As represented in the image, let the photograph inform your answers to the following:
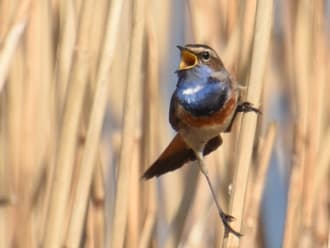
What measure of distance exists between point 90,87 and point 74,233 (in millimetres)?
236

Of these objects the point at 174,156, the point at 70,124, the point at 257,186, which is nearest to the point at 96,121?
the point at 70,124

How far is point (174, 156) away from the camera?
1.15m

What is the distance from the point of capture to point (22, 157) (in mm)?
1261

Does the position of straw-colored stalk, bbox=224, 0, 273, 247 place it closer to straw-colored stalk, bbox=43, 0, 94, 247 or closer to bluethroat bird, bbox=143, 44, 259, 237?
bluethroat bird, bbox=143, 44, 259, 237

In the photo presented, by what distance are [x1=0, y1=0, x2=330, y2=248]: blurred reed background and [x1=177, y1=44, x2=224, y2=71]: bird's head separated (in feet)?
0.20

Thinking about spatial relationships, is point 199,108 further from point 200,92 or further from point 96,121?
point 96,121

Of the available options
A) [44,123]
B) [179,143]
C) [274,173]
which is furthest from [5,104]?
[274,173]

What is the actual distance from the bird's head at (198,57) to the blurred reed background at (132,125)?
0.20 ft

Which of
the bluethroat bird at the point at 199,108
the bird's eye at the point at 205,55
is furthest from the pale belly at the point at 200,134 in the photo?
the bird's eye at the point at 205,55

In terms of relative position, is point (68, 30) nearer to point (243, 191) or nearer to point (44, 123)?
point (44, 123)

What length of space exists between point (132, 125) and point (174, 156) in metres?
0.11

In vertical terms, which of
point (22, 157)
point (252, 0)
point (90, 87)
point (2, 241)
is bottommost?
point (2, 241)

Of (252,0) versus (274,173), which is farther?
(274,173)

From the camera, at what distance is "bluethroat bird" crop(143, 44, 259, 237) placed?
106cm
